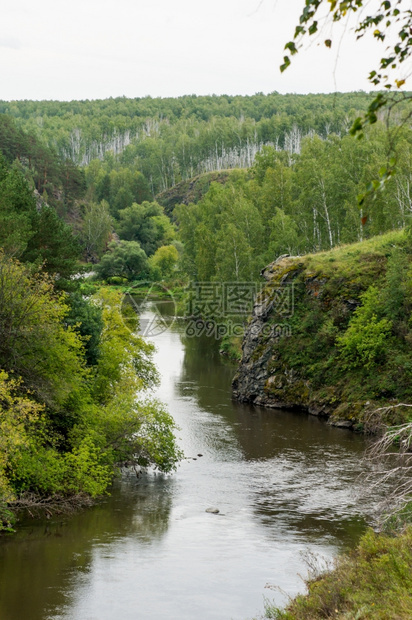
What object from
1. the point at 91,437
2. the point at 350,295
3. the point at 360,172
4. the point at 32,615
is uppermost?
the point at 360,172

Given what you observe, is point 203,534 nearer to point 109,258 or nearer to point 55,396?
point 55,396

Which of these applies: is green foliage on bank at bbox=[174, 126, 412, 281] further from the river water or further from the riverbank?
the river water

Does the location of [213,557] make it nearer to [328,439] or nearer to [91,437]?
[91,437]

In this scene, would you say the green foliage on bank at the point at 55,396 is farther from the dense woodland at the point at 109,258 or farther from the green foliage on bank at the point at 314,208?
the green foliage on bank at the point at 314,208

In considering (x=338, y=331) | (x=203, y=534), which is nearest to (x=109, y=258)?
(x=338, y=331)

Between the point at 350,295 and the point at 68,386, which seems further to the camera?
the point at 350,295

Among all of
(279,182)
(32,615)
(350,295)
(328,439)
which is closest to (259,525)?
(32,615)

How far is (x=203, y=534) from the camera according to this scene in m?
26.9

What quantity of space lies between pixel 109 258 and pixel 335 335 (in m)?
62.2

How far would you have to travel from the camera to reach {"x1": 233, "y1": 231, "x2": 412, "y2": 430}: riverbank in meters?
44.3

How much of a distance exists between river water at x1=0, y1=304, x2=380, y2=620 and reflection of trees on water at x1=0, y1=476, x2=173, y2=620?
40mm

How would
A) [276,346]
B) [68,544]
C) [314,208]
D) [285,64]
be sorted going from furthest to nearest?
[314,208], [276,346], [68,544], [285,64]

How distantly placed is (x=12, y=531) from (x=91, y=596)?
21.3 feet

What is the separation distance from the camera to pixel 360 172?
207 ft
